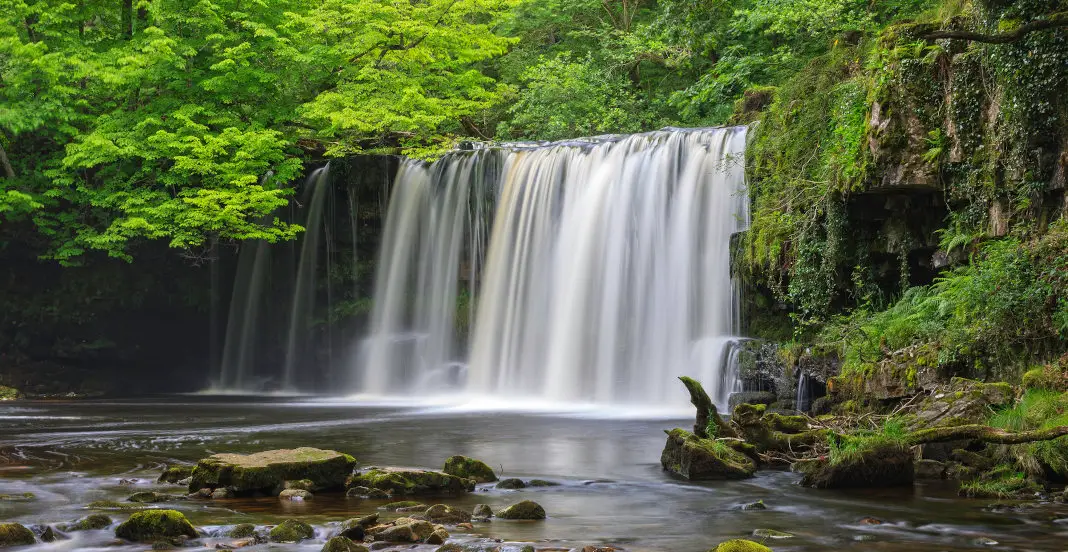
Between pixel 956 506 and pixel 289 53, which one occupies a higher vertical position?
pixel 289 53

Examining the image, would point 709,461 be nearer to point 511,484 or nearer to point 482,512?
point 511,484

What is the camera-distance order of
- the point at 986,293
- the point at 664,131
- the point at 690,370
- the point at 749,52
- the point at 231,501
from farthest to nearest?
the point at 749,52
the point at 664,131
the point at 690,370
the point at 986,293
the point at 231,501

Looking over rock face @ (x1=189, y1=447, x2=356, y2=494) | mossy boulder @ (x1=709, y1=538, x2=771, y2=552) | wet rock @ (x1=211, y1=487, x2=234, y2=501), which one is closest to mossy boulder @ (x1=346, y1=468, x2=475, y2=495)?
rock face @ (x1=189, y1=447, x2=356, y2=494)

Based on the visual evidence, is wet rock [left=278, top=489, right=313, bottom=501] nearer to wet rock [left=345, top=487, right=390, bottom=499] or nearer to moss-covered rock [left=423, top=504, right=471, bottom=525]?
wet rock [left=345, top=487, right=390, bottom=499]

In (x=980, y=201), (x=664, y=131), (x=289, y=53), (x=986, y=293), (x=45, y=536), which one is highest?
(x=289, y=53)

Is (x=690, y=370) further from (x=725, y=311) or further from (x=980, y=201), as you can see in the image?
(x=980, y=201)

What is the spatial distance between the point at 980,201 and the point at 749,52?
49.7ft

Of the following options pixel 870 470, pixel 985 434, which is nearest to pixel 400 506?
pixel 870 470

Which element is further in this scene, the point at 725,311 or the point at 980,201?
the point at 725,311

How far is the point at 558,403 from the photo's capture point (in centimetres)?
2094

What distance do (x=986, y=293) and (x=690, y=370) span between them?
7.67 metres

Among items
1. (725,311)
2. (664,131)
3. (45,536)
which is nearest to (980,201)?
(725,311)

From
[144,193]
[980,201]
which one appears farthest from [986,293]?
[144,193]

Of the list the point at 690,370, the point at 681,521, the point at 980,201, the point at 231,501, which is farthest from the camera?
the point at 690,370
